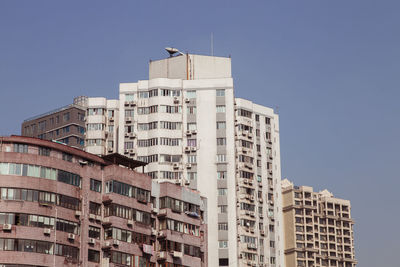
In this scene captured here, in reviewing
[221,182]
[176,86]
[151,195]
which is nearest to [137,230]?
[151,195]

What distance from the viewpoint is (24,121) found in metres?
170

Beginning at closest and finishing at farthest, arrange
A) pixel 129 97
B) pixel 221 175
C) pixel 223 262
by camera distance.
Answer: pixel 223 262 → pixel 221 175 → pixel 129 97

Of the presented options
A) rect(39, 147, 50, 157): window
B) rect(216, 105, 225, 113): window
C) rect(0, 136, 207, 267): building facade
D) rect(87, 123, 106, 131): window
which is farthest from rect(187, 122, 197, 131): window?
rect(39, 147, 50, 157): window

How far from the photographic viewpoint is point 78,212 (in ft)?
322

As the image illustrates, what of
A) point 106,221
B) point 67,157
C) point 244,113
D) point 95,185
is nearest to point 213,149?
point 244,113

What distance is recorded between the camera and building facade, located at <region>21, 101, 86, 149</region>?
6117 inches

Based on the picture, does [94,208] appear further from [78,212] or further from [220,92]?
[220,92]

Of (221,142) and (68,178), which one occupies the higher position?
(221,142)

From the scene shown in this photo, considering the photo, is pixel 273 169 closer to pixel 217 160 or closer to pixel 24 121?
pixel 217 160

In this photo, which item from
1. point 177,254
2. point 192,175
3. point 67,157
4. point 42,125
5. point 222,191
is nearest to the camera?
point 67,157

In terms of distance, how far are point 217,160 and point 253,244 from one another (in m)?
16.4

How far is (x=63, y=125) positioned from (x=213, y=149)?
121 ft

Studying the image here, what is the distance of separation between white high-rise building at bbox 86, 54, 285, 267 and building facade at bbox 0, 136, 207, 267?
2354 centimetres

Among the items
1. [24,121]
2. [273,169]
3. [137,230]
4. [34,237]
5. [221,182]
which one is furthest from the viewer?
[24,121]
